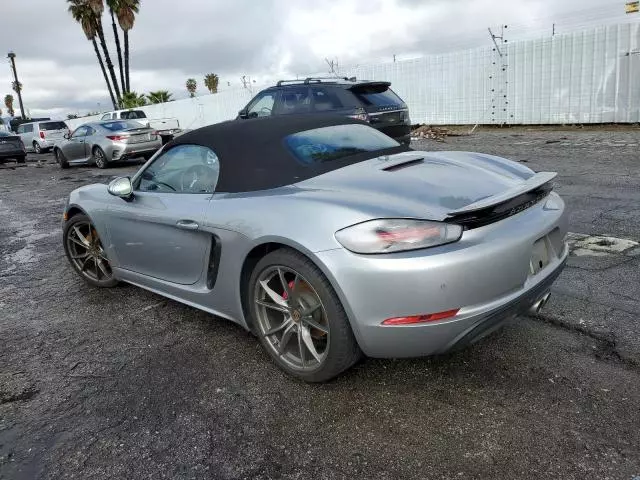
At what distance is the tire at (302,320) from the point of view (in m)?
2.46

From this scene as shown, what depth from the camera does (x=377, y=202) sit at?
8.12ft

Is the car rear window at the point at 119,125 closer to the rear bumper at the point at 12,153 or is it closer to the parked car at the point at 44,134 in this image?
the rear bumper at the point at 12,153

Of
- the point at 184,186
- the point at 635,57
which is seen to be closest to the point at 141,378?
the point at 184,186

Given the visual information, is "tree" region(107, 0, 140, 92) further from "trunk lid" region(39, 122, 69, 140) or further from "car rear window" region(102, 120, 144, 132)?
"car rear window" region(102, 120, 144, 132)

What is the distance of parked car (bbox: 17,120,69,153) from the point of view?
25891 mm

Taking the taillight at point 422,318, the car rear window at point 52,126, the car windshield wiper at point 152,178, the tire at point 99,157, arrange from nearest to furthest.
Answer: the taillight at point 422,318, the car windshield wiper at point 152,178, the tire at point 99,157, the car rear window at point 52,126

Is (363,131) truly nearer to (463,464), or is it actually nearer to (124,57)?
(463,464)

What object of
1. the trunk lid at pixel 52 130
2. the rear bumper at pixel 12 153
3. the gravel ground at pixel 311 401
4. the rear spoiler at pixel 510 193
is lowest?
the gravel ground at pixel 311 401

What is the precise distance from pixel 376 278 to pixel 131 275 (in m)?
2.32

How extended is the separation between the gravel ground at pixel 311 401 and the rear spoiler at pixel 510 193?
0.93 metres

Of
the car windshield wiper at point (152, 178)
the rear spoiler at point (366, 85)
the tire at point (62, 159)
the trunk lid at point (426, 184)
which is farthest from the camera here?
the tire at point (62, 159)

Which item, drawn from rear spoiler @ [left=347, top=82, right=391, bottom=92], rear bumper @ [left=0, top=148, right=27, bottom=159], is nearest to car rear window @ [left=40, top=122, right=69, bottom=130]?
rear bumper @ [left=0, top=148, right=27, bottom=159]

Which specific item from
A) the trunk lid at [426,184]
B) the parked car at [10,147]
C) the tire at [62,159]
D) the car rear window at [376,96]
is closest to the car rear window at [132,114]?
the parked car at [10,147]

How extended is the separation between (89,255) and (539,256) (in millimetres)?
3623
